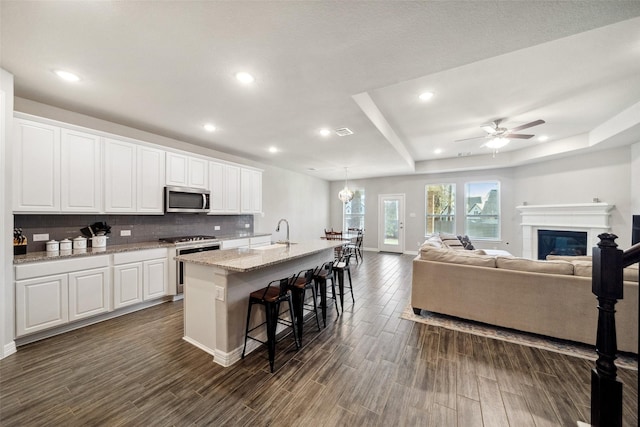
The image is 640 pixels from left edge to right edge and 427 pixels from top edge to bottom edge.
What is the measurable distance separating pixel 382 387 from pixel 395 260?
5.32 metres

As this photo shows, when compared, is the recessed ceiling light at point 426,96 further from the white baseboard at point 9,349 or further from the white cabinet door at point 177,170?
the white baseboard at point 9,349

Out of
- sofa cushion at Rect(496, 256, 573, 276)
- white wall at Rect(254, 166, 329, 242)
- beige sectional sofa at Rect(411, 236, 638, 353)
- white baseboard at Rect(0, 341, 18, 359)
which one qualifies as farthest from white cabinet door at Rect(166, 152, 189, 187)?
sofa cushion at Rect(496, 256, 573, 276)

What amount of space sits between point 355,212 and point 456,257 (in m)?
6.15

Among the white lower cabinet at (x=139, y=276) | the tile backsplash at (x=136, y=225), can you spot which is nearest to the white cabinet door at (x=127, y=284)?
the white lower cabinet at (x=139, y=276)

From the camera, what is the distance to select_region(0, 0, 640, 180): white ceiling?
5.23 ft

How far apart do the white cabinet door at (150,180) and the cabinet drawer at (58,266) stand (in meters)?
0.91

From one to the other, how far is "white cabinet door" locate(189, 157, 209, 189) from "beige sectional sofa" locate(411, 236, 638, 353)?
3873 millimetres

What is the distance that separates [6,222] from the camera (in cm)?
222

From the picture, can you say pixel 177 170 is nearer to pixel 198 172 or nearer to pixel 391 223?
pixel 198 172

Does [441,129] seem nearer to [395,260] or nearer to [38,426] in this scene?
[395,260]

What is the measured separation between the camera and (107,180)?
10.5ft

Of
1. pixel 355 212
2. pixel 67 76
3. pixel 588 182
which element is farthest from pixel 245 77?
pixel 355 212

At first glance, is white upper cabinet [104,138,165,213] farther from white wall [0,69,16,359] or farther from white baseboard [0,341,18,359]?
white baseboard [0,341,18,359]

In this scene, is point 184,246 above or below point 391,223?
below
